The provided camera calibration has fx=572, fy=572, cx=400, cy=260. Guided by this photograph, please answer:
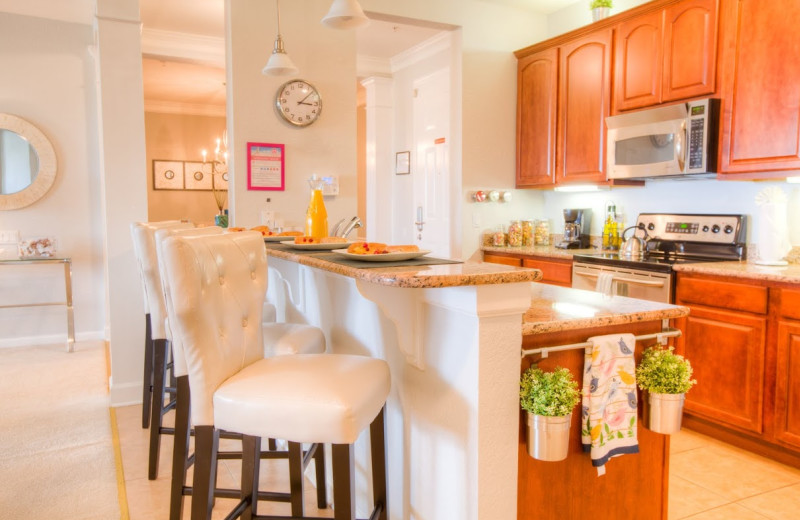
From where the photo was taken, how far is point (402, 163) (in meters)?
6.25

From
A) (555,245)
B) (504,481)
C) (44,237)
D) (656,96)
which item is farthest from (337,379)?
(44,237)

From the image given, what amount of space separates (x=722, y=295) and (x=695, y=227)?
2.83 ft

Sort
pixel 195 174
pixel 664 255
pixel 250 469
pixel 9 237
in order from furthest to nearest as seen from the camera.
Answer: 1. pixel 195 174
2. pixel 9 237
3. pixel 664 255
4. pixel 250 469

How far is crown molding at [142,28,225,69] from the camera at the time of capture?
5246mm

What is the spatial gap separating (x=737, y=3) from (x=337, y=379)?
3.03 meters

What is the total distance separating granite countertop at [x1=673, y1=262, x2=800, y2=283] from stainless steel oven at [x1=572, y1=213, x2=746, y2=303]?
0.13m

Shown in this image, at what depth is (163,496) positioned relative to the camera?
93.4 inches

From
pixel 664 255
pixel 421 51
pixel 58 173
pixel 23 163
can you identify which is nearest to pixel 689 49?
pixel 664 255

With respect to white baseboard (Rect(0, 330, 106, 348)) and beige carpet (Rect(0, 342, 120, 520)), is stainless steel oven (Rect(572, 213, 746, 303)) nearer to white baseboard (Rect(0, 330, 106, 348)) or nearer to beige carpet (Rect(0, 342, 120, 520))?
beige carpet (Rect(0, 342, 120, 520))

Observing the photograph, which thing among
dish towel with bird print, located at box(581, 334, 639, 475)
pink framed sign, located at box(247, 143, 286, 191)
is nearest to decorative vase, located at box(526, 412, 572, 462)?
dish towel with bird print, located at box(581, 334, 639, 475)

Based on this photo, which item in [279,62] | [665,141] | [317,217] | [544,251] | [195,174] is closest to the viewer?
[317,217]

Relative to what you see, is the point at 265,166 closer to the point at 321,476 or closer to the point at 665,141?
the point at 321,476

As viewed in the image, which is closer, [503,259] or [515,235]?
[503,259]

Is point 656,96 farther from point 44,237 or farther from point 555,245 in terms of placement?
point 44,237
